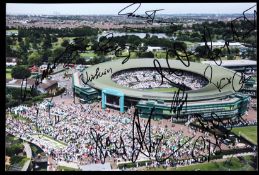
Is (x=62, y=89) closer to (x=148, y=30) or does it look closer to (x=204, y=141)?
(x=148, y=30)

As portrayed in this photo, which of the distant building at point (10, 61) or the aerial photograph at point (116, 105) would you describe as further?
the distant building at point (10, 61)

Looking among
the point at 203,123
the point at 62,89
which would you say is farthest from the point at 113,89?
the point at 203,123

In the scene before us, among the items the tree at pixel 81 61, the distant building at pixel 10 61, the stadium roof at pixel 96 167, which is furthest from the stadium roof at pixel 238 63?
the distant building at pixel 10 61

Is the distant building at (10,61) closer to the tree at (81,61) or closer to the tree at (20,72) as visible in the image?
the tree at (20,72)

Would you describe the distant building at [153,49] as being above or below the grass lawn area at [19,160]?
above

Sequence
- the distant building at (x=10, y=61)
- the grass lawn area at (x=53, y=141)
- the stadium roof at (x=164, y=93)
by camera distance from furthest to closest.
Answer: the stadium roof at (x=164, y=93) → the distant building at (x=10, y=61) → the grass lawn area at (x=53, y=141)
